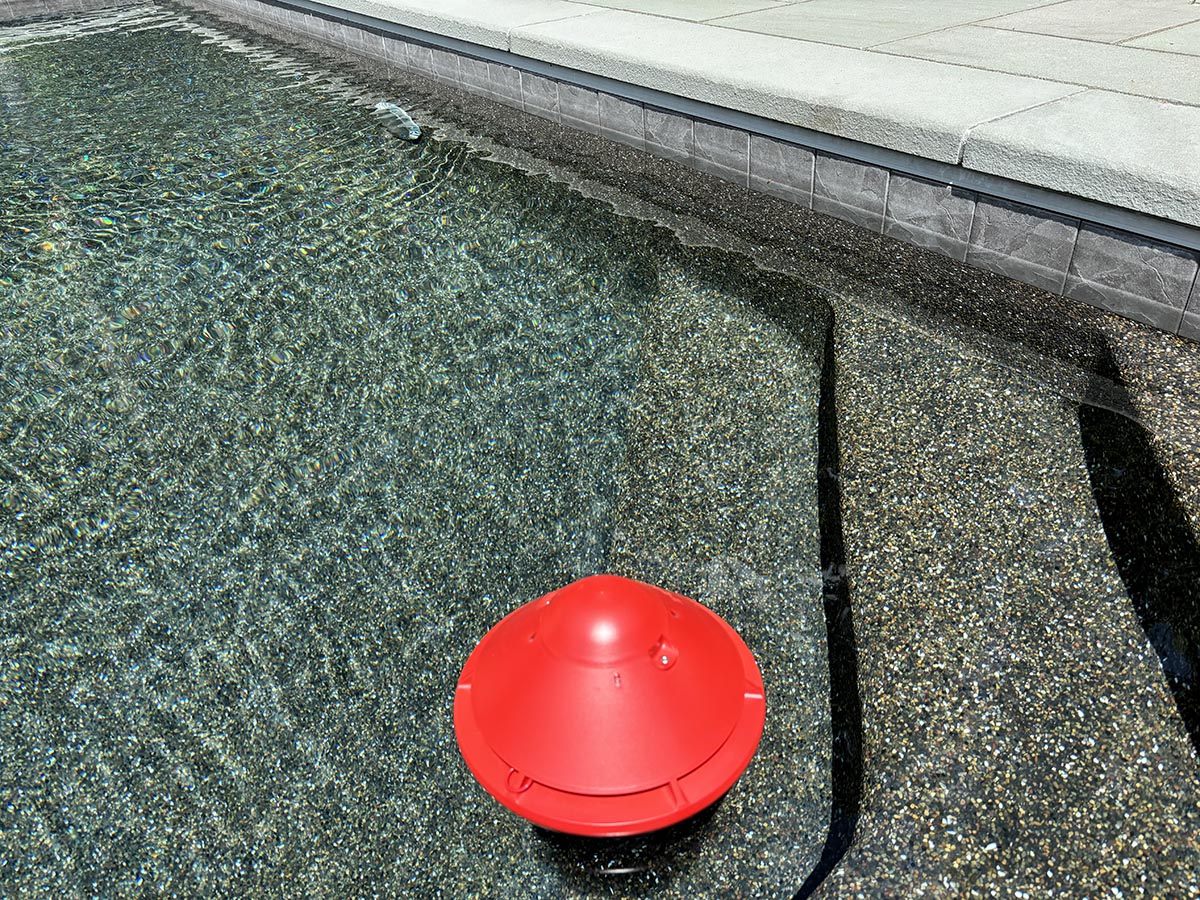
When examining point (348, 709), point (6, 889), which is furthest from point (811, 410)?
point (6, 889)

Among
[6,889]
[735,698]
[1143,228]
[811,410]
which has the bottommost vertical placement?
[6,889]

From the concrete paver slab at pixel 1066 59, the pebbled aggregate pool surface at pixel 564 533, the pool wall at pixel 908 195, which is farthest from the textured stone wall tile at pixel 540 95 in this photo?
the concrete paver slab at pixel 1066 59

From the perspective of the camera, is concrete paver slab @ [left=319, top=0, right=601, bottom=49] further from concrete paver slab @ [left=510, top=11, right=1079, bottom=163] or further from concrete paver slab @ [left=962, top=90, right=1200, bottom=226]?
concrete paver slab @ [left=962, top=90, right=1200, bottom=226]

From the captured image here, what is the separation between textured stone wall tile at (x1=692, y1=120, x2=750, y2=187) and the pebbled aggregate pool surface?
0.60 feet

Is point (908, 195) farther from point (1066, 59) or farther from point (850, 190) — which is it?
point (1066, 59)

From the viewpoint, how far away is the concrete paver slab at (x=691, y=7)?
230 inches

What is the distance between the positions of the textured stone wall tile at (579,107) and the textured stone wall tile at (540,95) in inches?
2.8

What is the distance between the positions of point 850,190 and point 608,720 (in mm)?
3288

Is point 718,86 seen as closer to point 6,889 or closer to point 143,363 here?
A: point 143,363

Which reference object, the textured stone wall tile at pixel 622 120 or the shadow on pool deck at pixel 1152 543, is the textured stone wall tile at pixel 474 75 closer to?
the textured stone wall tile at pixel 622 120

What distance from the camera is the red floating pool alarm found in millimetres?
1545

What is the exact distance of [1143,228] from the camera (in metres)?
3.09

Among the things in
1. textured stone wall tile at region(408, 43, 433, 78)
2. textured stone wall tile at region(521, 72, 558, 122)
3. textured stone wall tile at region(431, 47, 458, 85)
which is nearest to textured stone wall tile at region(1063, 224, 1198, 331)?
textured stone wall tile at region(521, 72, 558, 122)

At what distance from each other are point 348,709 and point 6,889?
2.79 feet
